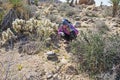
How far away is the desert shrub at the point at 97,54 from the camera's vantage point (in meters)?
7.09

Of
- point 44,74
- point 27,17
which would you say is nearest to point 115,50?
point 44,74

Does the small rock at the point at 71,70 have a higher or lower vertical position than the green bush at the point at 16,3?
lower

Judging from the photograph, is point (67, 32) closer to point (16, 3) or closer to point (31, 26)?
point (31, 26)

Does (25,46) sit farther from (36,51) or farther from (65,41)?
(65,41)

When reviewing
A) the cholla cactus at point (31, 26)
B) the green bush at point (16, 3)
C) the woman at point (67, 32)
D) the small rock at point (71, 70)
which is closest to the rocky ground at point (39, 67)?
the small rock at point (71, 70)

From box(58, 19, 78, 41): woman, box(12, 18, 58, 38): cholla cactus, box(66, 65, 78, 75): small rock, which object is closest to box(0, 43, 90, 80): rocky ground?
box(66, 65, 78, 75): small rock

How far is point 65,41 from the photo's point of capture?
33.1 feet

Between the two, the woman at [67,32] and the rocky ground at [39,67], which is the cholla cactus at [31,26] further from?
the rocky ground at [39,67]

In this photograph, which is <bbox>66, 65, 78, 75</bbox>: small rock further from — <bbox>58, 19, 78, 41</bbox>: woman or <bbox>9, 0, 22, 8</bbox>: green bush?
<bbox>9, 0, 22, 8</bbox>: green bush

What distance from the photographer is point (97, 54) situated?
23.7ft

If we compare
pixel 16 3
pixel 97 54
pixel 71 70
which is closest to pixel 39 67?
pixel 71 70

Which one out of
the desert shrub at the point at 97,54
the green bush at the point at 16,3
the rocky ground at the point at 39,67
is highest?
the green bush at the point at 16,3

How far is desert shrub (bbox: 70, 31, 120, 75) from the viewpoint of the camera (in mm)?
7086

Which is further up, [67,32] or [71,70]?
[67,32]
